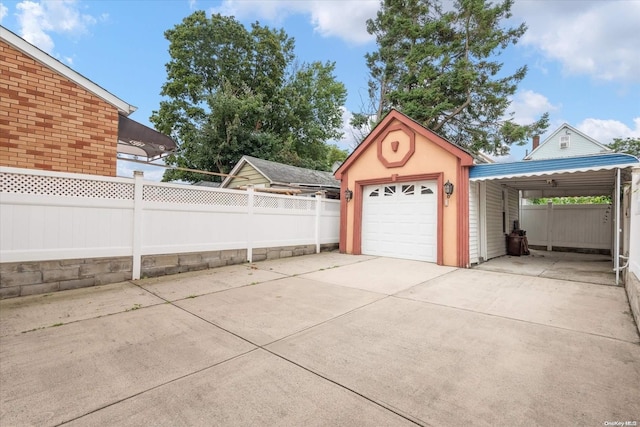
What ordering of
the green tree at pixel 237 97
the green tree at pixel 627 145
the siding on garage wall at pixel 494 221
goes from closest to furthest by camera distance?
the siding on garage wall at pixel 494 221, the green tree at pixel 237 97, the green tree at pixel 627 145

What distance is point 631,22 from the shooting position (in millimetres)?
8234

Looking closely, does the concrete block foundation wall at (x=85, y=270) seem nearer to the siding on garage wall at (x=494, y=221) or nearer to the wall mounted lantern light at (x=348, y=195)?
the wall mounted lantern light at (x=348, y=195)

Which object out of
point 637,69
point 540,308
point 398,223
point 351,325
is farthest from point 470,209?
point 637,69

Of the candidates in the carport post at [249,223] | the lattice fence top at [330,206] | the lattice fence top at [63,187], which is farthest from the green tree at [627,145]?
the lattice fence top at [63,187]

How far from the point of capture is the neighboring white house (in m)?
19.4

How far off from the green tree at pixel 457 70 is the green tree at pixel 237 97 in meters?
8.40

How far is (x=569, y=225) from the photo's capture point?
11.4 metres

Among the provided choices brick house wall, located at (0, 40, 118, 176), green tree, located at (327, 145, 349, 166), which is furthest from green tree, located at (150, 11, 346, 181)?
brick house wall, located at (0, 40, 118, 176)

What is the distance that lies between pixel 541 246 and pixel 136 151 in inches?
A: 592

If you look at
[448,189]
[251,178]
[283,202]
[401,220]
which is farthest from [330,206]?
[251,178]

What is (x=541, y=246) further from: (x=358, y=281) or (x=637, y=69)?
(x=637, y=69)

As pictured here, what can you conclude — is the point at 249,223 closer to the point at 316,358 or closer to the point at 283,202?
the point at 283,202

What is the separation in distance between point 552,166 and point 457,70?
14.1m

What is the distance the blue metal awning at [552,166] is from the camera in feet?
18.6
